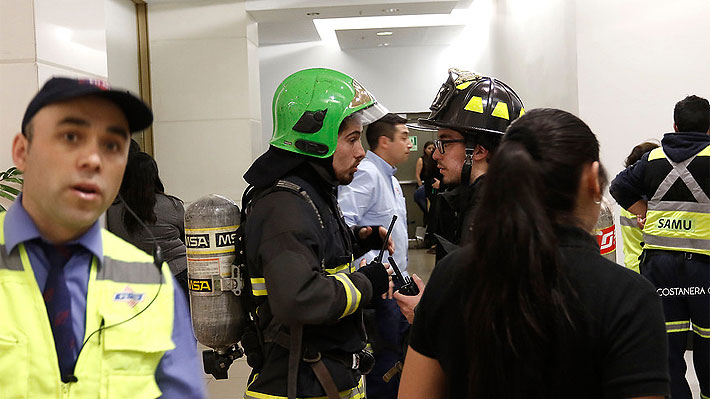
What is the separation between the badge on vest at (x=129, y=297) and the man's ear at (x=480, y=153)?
1488 mm

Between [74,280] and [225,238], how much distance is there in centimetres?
109

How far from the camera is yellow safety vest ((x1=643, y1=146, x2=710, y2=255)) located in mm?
3814

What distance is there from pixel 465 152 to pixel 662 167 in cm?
202

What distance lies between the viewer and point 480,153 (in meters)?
2.40

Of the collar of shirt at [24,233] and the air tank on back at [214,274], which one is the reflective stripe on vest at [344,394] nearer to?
the air tank on back at [214,274]

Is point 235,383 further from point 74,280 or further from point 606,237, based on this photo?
point 74,280

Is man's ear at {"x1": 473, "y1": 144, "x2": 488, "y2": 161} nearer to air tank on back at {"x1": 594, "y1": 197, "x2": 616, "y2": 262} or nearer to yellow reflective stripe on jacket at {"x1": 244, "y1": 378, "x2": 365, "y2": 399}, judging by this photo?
air tank on back at {"x1": 594, "y1": 197, "x2": 616, "y2": 262}

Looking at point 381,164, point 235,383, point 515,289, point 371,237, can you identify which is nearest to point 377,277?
point 371,237

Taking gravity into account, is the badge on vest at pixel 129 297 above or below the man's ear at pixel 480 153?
below

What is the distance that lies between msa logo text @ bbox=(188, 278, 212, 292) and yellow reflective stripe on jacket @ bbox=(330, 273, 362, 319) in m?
0.46

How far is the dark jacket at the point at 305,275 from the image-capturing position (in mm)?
1910

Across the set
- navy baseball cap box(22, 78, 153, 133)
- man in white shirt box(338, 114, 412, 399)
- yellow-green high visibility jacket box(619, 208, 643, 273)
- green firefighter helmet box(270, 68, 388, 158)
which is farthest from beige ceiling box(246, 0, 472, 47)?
navy baseball cap box(22, 78, 153, 133)

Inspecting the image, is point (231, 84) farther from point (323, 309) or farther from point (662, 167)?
point (323, 309)

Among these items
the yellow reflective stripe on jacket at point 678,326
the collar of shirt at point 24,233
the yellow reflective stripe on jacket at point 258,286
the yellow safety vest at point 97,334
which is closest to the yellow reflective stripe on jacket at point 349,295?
the yellow reflective stripe on jacket at point 258,286
